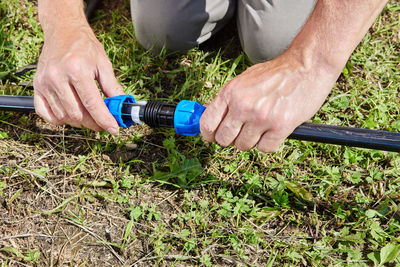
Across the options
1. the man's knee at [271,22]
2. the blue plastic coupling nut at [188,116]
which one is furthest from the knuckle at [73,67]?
the man's knee at [271,22]

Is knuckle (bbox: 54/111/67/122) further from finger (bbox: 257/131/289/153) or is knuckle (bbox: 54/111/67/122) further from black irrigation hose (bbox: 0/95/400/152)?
black irrigation hose (bbox: 0/95/400/152)

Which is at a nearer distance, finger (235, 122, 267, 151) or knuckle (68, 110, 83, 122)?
finger (235, 122, 267, 151)

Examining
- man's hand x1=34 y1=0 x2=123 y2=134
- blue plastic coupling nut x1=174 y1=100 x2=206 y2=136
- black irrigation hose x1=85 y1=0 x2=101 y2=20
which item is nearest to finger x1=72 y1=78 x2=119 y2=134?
man's hand x1=34 y1=0 x2=123 y2=134

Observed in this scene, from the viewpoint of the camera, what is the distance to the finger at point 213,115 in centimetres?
141

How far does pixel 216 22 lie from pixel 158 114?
3.23 feet

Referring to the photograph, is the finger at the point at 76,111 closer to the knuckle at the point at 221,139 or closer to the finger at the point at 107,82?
the finger at the point at 107,82

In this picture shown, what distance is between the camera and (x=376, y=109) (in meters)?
2.19

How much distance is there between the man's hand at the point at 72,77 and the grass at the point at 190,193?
37cm

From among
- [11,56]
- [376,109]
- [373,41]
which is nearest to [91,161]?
[11,56]

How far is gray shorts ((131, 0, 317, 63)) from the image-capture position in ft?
6.88

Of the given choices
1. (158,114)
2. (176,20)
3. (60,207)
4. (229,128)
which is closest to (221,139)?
(229,128)

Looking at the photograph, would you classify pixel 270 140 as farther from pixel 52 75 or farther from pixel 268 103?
pixel 52 75

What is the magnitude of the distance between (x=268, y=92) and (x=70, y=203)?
1.11 meters

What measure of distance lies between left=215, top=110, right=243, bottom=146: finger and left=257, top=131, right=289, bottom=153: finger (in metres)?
0.10
